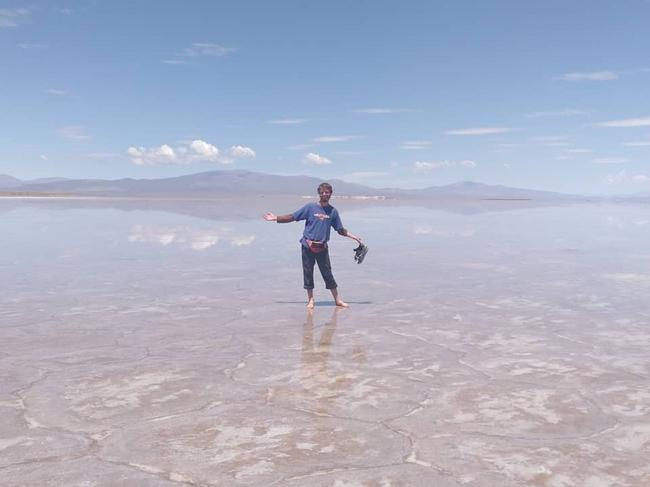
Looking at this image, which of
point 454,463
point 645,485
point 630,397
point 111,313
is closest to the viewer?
point 645,485

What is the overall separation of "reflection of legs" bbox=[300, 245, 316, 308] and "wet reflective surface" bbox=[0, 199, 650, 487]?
0.86 ft

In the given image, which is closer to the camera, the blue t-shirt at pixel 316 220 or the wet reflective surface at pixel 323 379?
the wet reflective surface at pixel 323 379

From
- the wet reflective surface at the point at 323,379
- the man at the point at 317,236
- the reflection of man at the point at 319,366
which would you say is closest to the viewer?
the wet reflective surface at the point at 323,379

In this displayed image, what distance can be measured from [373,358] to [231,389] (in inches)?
65.4

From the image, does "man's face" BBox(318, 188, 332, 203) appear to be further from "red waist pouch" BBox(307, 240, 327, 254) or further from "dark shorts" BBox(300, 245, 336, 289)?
"dark shorts" BBox(300, 245, 336, 289)

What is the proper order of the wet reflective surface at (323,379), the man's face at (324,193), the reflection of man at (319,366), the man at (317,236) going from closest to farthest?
1. the wet reflective surface at (323,379)
2. the reflection of man at (319,366)
3. the man's face at (324,193)
4. the man at (317,236)

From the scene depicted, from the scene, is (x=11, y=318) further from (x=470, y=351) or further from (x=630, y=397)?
(x=630, y=397)

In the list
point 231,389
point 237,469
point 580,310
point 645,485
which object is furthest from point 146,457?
point 580,310

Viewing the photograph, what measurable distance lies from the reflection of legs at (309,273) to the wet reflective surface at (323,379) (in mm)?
263

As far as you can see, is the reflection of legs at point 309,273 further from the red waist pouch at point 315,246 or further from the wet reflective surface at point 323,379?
the wet reflective surface at point 323,379

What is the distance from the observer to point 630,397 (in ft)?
17.1

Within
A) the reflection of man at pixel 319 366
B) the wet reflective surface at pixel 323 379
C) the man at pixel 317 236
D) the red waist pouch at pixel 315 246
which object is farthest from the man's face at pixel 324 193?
the reflection of man at pixel 319 366

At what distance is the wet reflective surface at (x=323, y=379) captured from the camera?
393cm

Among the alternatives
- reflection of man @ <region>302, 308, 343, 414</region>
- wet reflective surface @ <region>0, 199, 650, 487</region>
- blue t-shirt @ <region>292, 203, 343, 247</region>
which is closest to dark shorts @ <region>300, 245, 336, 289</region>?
blue t-shirt @ <region>292, 203, 343, 247</region>
